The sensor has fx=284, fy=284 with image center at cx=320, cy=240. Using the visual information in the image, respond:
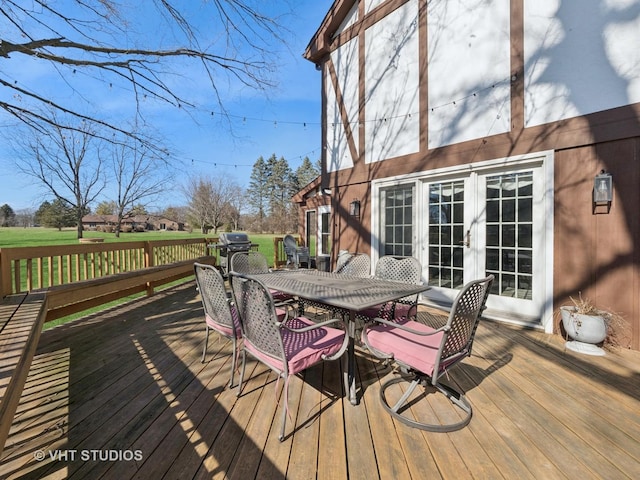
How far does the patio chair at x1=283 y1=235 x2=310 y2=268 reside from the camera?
7100mm

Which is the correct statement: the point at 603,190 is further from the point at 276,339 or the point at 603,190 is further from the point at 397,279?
the point at 276,339

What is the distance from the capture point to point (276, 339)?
1680mm

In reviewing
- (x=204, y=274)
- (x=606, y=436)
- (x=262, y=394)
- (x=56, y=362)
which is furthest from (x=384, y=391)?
(x=56, y=362)

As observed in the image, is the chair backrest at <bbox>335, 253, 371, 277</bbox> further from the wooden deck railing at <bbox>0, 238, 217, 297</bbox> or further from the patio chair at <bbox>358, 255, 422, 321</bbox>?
the wooden deck railing at <bbox>0, 238, 217, 297</bbox>

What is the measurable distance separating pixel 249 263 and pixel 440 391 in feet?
8.38

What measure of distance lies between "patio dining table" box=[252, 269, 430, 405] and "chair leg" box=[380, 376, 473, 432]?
10.2 inches

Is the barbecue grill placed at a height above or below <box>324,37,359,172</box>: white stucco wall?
below

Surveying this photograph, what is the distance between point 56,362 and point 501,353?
4.19m

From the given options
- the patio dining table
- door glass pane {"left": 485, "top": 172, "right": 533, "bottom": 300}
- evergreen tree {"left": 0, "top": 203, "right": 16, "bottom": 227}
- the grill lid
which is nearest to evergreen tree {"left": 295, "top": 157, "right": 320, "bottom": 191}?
the grill lid

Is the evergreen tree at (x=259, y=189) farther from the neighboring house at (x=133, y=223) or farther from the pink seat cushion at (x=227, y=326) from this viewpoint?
the pink seat cushion at (x=227, y=326)

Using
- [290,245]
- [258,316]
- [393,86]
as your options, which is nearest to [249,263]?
[258,316]

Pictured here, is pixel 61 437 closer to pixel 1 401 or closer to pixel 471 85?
pixel 1 401

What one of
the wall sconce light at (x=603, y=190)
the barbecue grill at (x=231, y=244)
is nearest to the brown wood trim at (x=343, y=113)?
the wall sconce light at (x=603, y=190)

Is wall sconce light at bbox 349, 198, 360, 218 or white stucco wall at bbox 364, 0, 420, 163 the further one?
wall sconce light at bbox 349, 198, 360, 218
